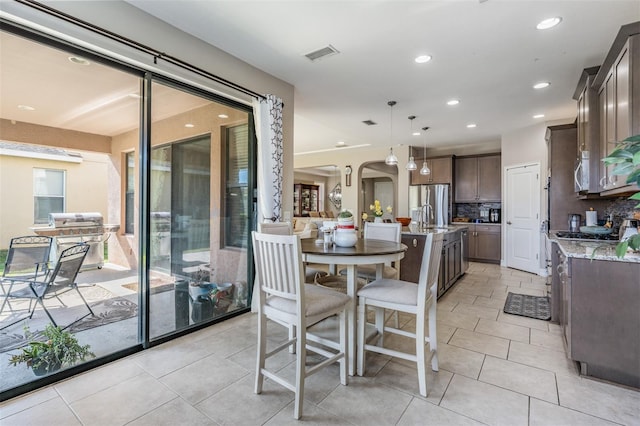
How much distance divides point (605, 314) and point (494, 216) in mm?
5254

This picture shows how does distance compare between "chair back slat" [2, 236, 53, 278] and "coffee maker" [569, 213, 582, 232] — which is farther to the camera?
"coffee maker" [569, 213, 582, 232]

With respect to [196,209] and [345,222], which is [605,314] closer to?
[345,222]

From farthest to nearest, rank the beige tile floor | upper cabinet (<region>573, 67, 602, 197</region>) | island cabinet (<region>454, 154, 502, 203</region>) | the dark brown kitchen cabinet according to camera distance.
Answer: island cabinet (<region>454, 154, 502, 203</region>), the dark brown kitchen cabinet, upper cabinet (<region>573, 67, 602, 197</region>), the beige tile floor

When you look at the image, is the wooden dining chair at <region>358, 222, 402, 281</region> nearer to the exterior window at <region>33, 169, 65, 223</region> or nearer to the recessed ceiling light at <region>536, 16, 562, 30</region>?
the recessed ceiling light at <region>536, 16, 562, 30</region>

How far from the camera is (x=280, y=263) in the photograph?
1.78 meters

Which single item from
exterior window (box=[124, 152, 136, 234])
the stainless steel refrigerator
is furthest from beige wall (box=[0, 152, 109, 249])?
the stainless steel refrigerator

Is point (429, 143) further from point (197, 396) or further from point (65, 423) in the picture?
point (65, 423)

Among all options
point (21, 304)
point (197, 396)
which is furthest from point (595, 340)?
point (21, 304)

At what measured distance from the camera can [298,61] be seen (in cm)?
318

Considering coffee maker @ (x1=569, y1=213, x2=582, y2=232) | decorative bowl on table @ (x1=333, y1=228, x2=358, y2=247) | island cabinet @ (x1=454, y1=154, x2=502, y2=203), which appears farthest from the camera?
island cabinet @ (x1=454, y1=154, x2=502, y2=203)

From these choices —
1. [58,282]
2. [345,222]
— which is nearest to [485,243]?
[345,222]

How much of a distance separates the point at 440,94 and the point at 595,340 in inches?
126

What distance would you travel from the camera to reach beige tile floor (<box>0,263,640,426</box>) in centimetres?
168

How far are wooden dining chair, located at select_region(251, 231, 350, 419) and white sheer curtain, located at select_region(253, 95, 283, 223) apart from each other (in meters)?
1.36
